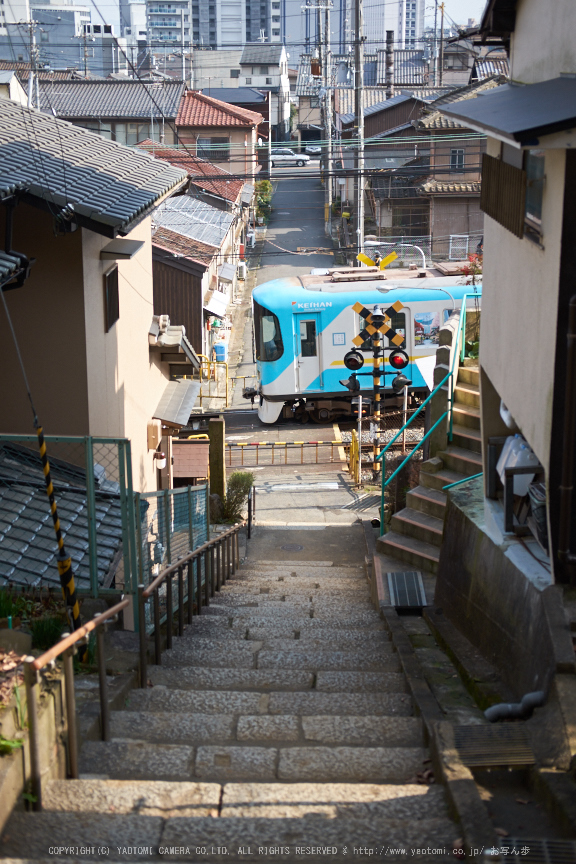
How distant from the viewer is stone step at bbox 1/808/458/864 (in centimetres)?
316

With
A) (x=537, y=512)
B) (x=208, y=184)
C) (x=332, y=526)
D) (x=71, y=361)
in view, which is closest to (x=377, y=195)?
(x=208, y=184)

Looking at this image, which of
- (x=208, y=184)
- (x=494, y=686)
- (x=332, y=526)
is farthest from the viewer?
(x=208, y=184)

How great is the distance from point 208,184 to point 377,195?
25.9 feet

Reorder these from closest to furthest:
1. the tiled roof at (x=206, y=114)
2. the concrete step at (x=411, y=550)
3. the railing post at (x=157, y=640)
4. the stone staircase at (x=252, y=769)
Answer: the stone staircase at (x=252, y=769) < the railing post at (x=157, y=640) < the concrete step at (x=411, y=550) < the tiled roof at (x=206, y=114)

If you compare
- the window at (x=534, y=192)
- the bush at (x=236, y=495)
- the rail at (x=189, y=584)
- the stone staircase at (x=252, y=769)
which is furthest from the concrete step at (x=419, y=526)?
the bush at (x=236, y=495)

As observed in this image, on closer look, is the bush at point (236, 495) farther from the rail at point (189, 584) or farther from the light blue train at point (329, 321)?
the light blue train at point (329, 321)

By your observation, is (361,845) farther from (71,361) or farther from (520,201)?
(71,361)

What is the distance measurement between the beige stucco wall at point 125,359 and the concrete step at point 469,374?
4.49 m

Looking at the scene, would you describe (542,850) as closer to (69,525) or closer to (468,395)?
(69,525)

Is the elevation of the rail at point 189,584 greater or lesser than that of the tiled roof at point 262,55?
lesser

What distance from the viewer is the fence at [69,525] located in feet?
19.7

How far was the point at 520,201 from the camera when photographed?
6020 millimetres

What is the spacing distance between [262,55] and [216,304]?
2066 inches

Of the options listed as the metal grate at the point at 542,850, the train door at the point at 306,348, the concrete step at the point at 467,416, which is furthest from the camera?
the train door at the point at 306,348
